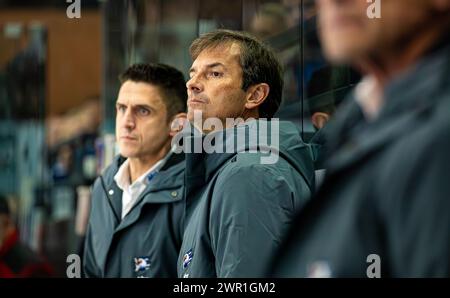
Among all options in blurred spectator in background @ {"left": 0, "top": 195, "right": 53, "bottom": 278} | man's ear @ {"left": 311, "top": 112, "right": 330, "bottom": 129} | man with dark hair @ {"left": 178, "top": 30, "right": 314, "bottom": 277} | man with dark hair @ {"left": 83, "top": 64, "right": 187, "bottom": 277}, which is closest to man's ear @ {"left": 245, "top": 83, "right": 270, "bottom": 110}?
man with dark hair @ {"left": 178, "top": 30, "right": 314, "bottom": 277}

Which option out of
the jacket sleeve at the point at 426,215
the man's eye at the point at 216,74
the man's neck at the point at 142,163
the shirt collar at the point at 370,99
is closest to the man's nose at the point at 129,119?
the man's neck at the point at 142,163

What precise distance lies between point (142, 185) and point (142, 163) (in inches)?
3.0

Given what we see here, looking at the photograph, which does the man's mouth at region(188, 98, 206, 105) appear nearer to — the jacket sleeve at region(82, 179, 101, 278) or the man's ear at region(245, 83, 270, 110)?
the man's ear at region(245, 83, 270, 110)

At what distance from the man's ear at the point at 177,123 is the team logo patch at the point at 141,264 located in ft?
1.37

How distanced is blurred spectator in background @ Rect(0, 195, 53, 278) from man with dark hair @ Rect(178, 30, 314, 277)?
5.24 feet

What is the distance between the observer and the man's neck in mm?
3641

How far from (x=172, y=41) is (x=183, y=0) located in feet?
0.45

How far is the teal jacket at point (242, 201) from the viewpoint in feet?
9.11

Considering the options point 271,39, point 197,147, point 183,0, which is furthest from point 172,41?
point 197,147

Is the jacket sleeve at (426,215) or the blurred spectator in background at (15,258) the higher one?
the jacket sleeve at (426,215)

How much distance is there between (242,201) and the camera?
111 inches

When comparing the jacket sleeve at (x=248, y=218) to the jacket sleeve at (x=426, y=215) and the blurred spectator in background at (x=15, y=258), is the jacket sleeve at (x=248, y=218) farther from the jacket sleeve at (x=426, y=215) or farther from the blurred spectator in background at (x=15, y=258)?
the blurred spectator in background at (x=15, y=258)

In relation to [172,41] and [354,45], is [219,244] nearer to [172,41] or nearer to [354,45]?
[172,41]

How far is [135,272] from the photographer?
137 inches
